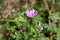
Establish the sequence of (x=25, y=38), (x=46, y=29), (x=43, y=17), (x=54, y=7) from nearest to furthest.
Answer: (x=25, y=38) → (x=46, y=29) → (x=43, y=17) → (x=54, y=7)

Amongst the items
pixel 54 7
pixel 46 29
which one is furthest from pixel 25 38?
pixel 54 7

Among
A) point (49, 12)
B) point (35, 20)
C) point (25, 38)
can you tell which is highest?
point (49, 12)

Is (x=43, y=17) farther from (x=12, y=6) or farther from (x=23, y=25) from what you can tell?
(x=23, y=25)

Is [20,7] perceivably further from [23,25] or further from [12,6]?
[23,25]

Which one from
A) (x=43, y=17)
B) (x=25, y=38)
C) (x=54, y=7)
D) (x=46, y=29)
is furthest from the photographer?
(x=54, y=7)

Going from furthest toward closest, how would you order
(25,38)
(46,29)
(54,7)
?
(54,7) < (46,29) < (25,38)

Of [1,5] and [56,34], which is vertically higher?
[1,5]

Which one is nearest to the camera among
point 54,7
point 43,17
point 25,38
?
point 25,38

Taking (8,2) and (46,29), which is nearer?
(46,29)

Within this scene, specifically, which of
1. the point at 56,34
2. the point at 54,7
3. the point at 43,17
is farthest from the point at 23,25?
the point at 54,7
